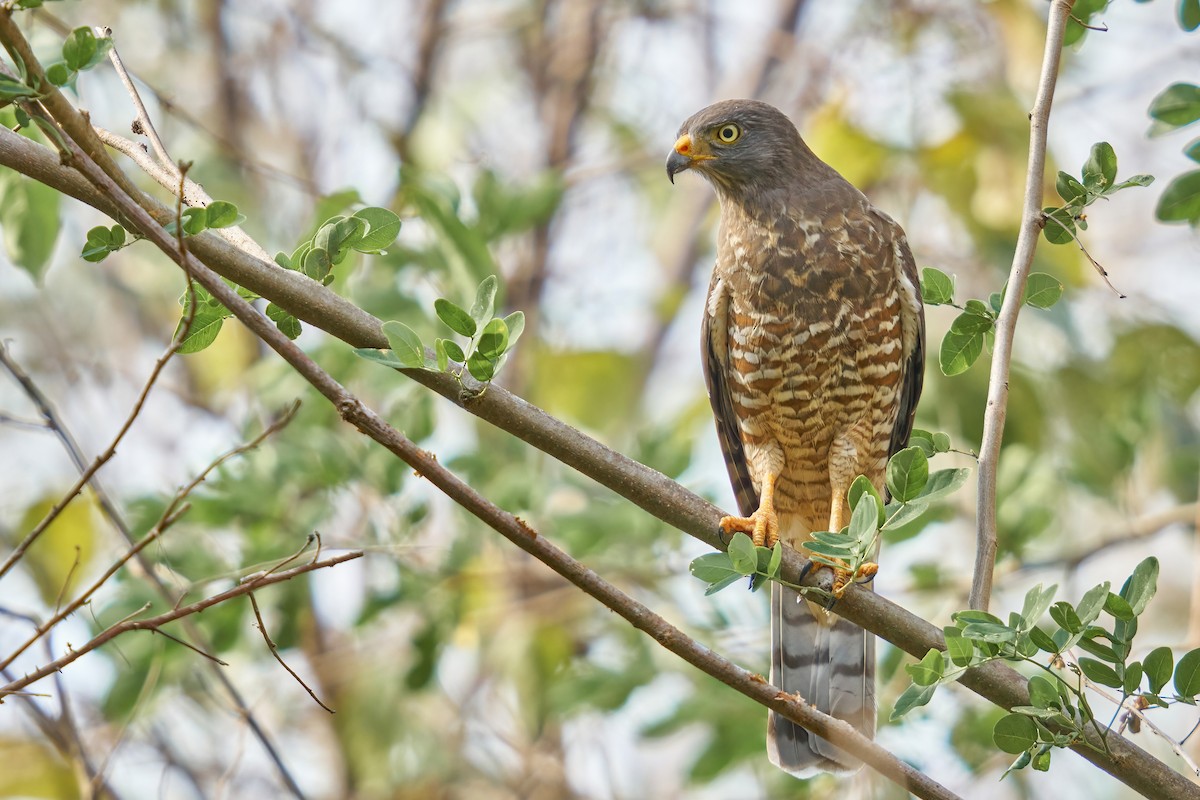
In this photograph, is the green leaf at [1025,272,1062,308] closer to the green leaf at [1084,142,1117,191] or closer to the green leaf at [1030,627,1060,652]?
the green leaf at [1084,142,1117,191]

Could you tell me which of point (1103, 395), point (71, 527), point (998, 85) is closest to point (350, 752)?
point (71, 527)

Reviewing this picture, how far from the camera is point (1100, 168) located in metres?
2.37

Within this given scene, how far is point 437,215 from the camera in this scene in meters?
3.75

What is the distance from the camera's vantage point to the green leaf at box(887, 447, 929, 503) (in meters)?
2.32

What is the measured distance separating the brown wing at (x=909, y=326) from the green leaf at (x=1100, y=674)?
177 centimetres

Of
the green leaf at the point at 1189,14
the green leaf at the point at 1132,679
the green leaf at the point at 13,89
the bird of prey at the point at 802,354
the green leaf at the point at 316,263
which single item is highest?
the bird of prey at the point at 802,354

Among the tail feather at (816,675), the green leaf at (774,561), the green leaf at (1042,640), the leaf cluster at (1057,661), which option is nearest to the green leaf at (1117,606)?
the leaf cluster at (1057,661)

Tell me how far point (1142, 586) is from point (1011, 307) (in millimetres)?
592

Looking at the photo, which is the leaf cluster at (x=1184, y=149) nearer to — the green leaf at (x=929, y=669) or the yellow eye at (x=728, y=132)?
the green leaf at (x=929, y=669)

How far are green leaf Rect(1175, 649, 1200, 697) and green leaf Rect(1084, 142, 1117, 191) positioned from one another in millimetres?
889

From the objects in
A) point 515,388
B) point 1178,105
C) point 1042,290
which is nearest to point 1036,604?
point 1042,290

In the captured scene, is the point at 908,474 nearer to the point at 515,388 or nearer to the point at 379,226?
the point at 379,226

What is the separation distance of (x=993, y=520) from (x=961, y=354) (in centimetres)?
39

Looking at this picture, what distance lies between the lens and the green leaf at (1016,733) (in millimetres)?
2240
